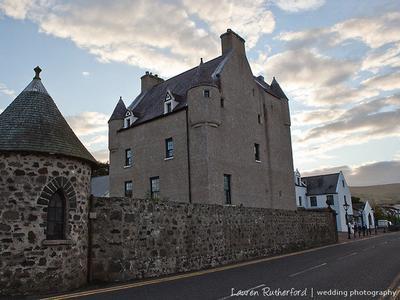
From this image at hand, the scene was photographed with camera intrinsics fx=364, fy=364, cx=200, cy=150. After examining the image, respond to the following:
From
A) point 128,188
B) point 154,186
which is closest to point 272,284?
point 154,186

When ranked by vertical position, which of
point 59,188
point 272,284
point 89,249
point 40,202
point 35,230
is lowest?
point 272,284

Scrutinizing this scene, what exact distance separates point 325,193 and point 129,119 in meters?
41.6

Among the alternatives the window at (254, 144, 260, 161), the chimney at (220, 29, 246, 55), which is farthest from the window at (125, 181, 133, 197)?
the chimney at (220, 29, 246, 55)

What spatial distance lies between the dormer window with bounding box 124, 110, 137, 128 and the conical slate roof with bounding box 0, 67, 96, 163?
18.4m

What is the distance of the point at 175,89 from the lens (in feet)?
105

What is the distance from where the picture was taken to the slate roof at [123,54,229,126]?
87.3 ft

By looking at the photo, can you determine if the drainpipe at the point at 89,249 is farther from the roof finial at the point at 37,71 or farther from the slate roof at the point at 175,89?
the slate roof at the point at 175,89

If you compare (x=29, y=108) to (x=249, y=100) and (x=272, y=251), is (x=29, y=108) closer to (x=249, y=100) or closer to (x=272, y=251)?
(x=272, y=251)

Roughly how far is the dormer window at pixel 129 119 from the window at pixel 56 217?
67.6 ft

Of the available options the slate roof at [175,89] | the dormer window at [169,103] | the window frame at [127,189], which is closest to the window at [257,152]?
the slate roof at [175,89]

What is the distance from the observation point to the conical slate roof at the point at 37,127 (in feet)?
37.7

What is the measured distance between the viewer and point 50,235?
456 inches

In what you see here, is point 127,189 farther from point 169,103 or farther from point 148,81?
point 148,81

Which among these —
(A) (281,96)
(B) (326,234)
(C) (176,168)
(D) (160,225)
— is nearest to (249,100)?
(A) (281,96)
